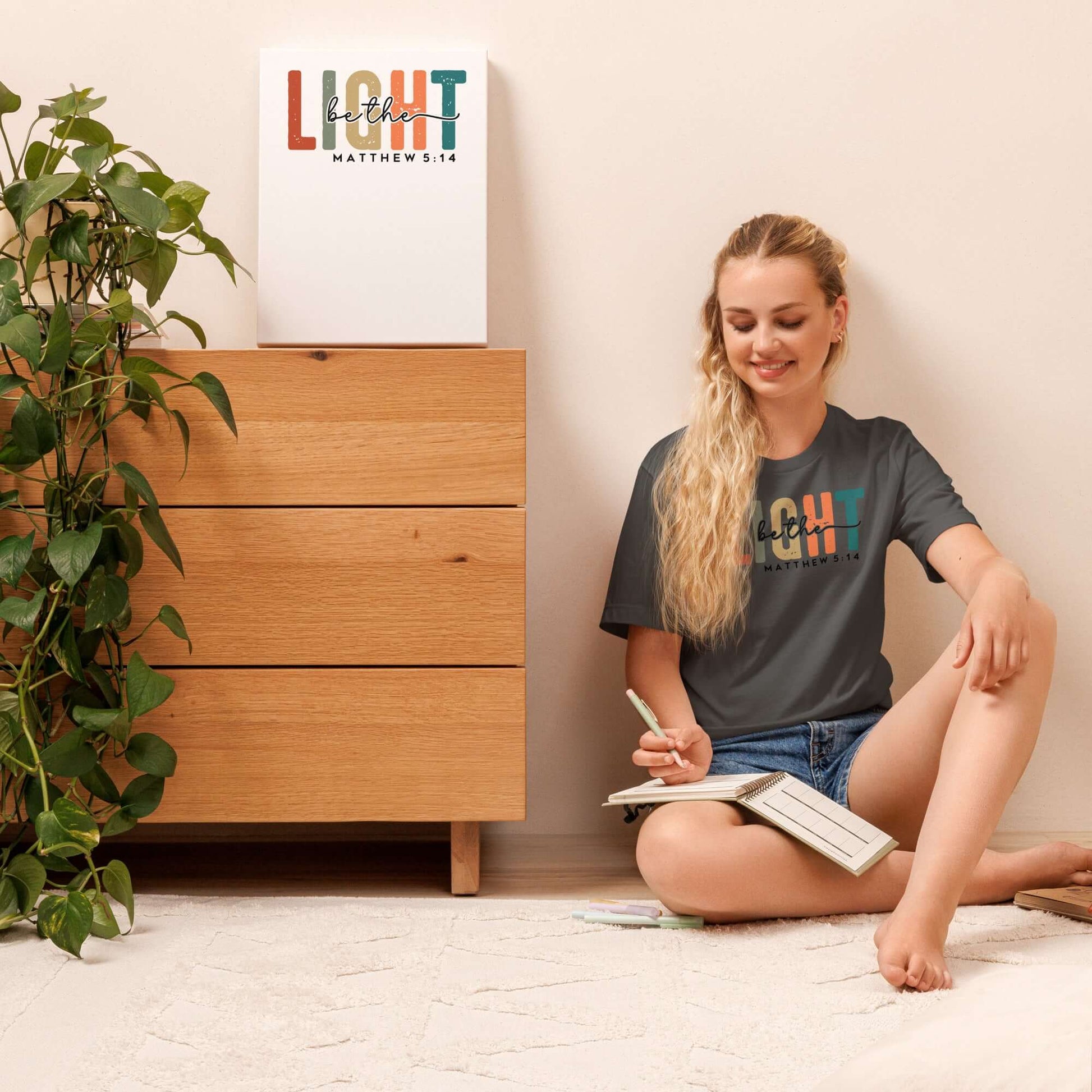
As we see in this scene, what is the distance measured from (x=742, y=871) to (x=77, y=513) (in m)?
0.85

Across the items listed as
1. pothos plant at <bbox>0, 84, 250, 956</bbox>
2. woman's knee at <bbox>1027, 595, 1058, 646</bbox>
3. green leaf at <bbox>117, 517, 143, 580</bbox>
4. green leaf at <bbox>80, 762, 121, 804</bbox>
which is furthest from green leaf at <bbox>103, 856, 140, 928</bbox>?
woman's knee at <bbox>1027, 595, 1058, 646</bbox>

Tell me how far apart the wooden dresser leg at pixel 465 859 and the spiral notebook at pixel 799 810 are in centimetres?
22

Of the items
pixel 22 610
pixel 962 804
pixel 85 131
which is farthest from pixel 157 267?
pixel 962 804

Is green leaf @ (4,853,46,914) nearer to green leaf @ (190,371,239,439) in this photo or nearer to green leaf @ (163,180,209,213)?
green leaf @ (190,371,239,439)

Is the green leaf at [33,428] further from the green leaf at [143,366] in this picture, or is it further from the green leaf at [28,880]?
the green leaf at [28,880]

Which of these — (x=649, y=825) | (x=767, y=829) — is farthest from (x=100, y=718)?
(x=767, y=829)

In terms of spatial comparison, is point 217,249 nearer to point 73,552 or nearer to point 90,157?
point 90,157

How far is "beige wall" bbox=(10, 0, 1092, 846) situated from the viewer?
1542mm

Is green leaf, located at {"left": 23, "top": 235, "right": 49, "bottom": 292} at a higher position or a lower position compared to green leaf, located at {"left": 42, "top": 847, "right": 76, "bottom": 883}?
higher

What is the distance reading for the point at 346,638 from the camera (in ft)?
4.25

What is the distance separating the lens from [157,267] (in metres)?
1.20

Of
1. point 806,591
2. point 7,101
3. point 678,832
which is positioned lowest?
point 678,832

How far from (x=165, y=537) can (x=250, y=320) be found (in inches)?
19.2

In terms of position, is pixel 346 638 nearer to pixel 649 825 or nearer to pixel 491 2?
pixel 649 825
